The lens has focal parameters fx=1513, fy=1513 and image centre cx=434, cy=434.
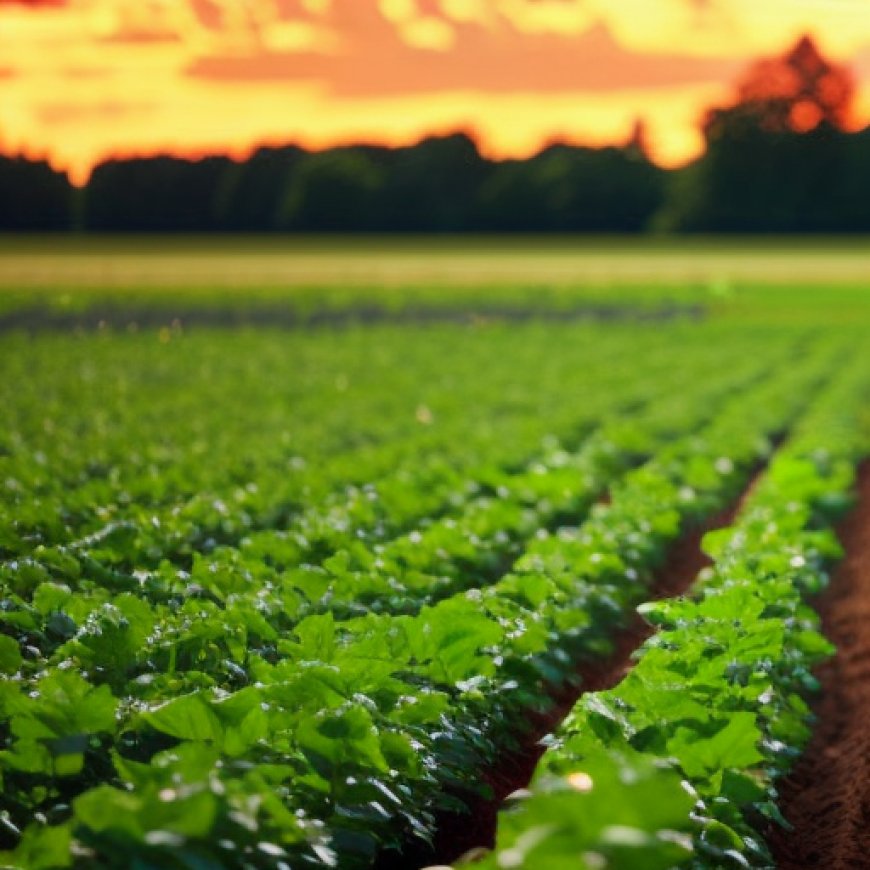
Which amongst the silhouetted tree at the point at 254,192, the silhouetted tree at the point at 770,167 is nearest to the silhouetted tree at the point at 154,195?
the silhouetted tree at the point at 254,192

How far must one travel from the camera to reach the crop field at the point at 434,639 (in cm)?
455

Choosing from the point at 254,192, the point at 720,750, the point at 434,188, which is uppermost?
the point at 434,188

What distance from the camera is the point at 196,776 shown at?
430cm

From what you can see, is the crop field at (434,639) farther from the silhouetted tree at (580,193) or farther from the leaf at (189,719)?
the silhouetted tree at (580,193)

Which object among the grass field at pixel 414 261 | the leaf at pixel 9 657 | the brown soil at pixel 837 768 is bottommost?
the brown soil at pixel 837 768

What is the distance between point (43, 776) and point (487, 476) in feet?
25.6

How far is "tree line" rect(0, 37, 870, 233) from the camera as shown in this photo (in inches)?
3474

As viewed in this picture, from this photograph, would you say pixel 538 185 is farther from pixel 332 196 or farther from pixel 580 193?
pixel 332 196

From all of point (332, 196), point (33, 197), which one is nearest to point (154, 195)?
point (33, 197)

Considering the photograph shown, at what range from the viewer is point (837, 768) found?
7633 mm

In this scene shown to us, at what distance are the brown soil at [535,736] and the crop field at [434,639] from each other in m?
0.02

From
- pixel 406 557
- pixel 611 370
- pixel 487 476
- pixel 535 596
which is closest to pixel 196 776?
pixel 535 596

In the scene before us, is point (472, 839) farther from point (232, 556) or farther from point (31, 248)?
point (31, 248)

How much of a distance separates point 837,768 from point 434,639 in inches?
97.5
